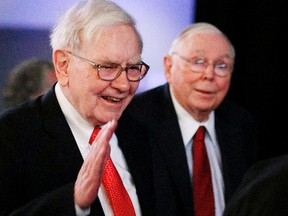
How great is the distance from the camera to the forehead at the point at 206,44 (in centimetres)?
336

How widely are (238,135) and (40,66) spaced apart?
949 millimetres

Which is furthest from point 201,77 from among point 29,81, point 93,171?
point 93,171

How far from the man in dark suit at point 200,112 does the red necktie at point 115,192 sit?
0.72 meters

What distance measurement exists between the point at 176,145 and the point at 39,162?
1017 millimetres

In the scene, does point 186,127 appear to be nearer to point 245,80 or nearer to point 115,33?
point 115,33

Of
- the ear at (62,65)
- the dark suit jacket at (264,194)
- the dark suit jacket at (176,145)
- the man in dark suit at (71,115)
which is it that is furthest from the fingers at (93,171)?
the dark suit jacket at (176,145)

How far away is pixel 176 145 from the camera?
3.18m

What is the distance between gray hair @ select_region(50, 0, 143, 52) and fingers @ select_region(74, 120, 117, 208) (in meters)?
0.30

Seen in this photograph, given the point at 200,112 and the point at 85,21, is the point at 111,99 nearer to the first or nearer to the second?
the point at 85,21

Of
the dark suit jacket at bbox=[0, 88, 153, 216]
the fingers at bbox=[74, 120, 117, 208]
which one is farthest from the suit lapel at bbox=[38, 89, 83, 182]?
the fingers at bbox=[74, 120, 117, 208]

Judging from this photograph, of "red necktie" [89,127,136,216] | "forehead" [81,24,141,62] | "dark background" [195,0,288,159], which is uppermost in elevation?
"forehead" [81,24,141,62]

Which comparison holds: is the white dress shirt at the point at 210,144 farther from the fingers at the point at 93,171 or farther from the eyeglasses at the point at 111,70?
the fingers at the point at 93,171

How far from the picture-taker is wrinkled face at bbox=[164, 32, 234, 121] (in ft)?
11.0

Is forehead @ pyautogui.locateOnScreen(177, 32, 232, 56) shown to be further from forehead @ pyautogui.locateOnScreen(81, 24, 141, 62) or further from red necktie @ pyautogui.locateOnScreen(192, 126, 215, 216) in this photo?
forehead @ pyautogui.locateOnScreen(81, 24, 141, 62)
